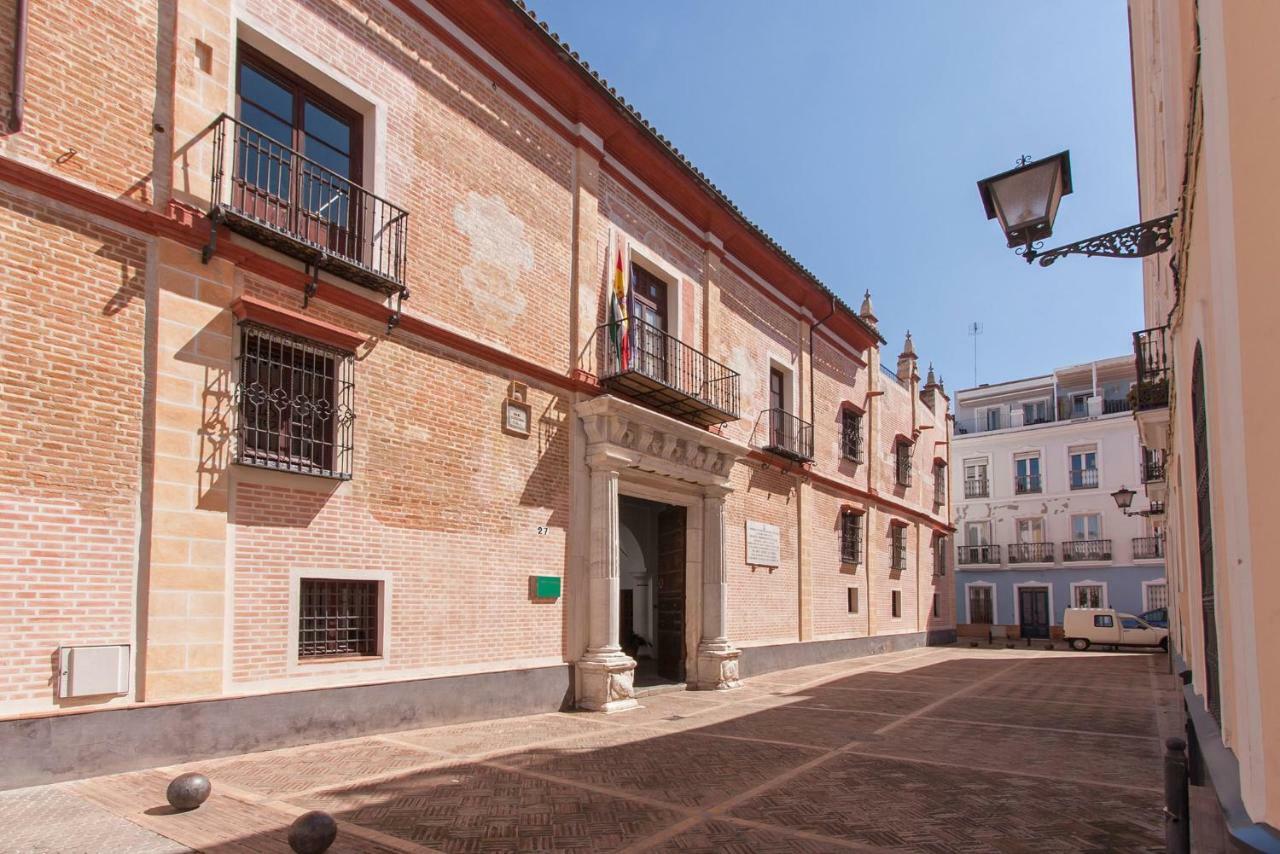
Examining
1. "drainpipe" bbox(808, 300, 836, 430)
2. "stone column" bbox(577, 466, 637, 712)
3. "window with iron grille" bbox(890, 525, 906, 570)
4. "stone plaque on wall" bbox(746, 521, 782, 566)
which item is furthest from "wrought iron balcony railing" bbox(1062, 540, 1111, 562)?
"stone column" bbox(577, 466, 637, 712)

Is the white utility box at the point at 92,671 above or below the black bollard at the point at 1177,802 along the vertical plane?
above

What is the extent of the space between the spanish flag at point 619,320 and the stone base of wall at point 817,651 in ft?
22.4

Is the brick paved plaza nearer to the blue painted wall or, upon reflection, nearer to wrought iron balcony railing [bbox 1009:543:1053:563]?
the blue painted wall

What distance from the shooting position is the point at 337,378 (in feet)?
29.6

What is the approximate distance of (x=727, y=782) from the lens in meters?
7.60

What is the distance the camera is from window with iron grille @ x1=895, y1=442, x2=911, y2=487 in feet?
88.0

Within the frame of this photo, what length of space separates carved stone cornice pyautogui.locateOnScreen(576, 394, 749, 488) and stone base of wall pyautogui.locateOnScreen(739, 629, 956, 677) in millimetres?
4118

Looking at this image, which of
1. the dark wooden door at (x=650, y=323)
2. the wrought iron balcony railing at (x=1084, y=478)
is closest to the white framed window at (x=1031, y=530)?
the wrought iron balcony railing at (x=1084, y=478)

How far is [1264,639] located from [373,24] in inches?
415

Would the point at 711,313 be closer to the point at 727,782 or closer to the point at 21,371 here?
the point at 727,782

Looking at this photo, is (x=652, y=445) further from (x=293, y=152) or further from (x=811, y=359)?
(x=811, y=359)

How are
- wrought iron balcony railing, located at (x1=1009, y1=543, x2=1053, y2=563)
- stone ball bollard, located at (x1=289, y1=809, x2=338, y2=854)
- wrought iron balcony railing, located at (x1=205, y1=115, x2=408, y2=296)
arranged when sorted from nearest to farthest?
stone ball bollard, located at (x1=289, y1=809, x2=338, y2=854)
wrought iron balcony railing, located at (x1=205, y1=115, x2=408, y2=296)
wrought iron balcony railing, located at (x1=1009, y1=543, x2=1053, y2=563)

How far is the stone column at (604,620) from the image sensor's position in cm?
1188

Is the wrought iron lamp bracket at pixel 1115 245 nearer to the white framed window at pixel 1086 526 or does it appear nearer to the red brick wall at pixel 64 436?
the red brick wall at pixel 64 436
